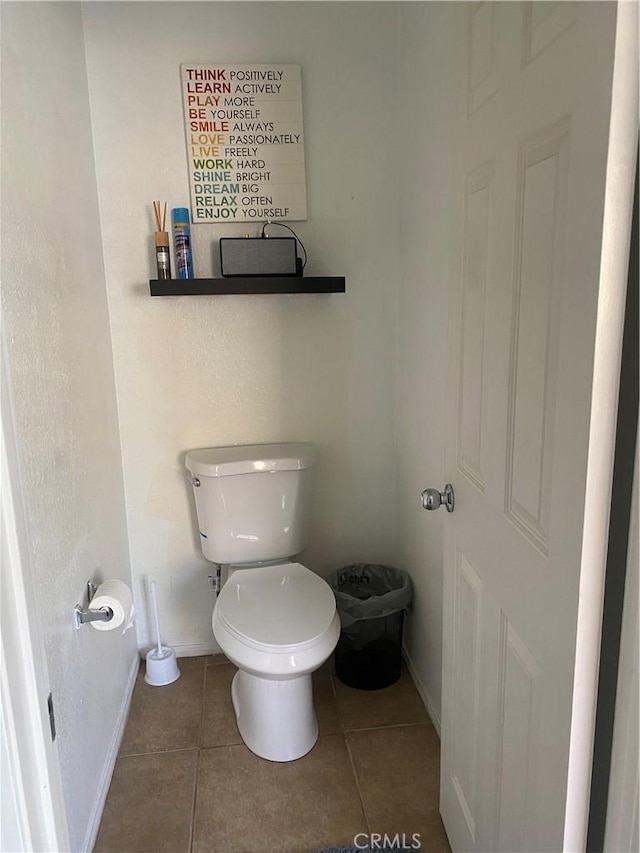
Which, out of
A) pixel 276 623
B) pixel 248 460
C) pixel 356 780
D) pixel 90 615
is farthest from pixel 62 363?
pixel 356 780

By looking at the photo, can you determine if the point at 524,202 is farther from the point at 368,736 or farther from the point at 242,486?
the point at 368,736

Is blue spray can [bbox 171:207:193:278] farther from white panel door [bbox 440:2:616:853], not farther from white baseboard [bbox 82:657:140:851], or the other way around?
white baseboard [bbox 82:657:140:851]

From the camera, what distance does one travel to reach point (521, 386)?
0.96 m

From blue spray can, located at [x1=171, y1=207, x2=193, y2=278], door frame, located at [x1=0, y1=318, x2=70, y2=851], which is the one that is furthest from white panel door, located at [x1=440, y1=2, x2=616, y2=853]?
blue spray can, located at [x1=171, y1=207, x2=193, y2=278]

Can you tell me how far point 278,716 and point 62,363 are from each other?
116cm

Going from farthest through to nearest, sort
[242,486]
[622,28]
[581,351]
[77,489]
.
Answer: [242,486] < [77,489] < [581,351] < [622,28]

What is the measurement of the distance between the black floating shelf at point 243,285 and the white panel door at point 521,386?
→ 0.80 m

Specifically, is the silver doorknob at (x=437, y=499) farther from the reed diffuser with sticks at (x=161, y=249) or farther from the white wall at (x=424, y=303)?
the reed diffuser with sticks at (x=161, y=249)

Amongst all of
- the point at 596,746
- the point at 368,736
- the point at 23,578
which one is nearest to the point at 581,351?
the point at 596,746

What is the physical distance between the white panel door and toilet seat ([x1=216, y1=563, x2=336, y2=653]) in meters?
0.49

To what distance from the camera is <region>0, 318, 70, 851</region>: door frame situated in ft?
2.21

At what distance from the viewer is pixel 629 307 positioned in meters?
0.77

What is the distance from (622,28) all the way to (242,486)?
5.33ft

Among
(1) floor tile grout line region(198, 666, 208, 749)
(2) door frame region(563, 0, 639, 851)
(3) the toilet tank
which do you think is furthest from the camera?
(3) the toilet tank
